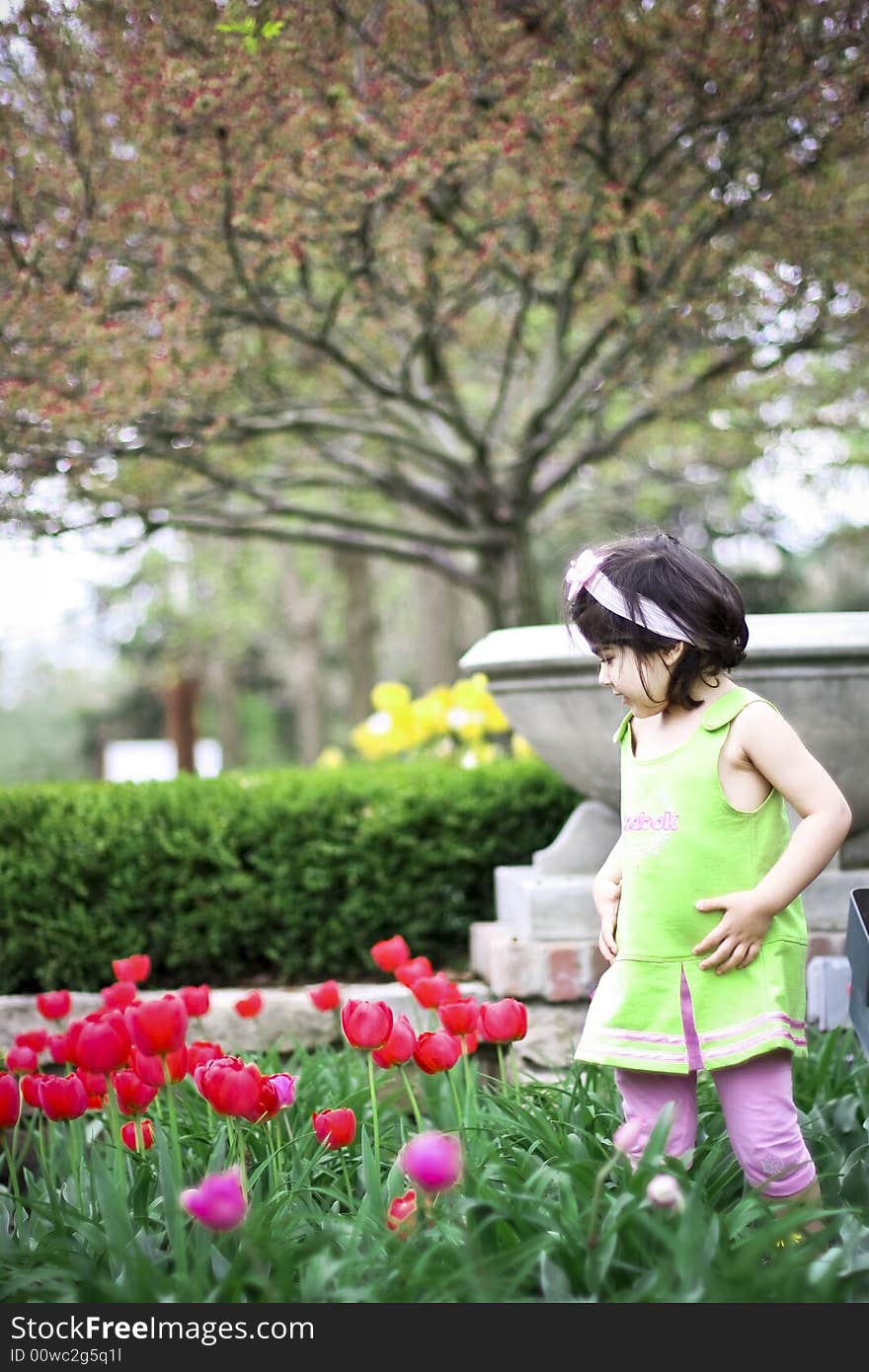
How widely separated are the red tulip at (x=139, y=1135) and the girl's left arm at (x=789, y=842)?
91 cm

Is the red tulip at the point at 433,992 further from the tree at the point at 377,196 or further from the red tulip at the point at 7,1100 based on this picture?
the tree at the point at 377,196

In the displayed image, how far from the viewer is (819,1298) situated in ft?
4.58

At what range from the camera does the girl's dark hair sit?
1.88 m

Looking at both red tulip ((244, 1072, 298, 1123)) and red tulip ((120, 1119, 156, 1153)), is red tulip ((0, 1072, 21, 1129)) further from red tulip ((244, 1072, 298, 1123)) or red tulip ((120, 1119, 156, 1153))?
red tulip ((244, 1072, 298, 1123))

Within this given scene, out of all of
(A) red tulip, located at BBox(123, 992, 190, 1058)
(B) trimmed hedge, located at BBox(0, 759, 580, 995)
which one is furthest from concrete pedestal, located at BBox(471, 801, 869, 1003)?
(A) red tulip, located at BBox(123, 992, 190, 1058)

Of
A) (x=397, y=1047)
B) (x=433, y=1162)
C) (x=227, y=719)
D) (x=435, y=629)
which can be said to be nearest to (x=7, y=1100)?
(x=397, y=1047)

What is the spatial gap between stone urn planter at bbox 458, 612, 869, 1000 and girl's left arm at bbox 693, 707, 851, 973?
2.68 feet

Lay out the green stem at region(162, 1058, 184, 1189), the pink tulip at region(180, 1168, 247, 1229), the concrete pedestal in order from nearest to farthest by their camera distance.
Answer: the pink tulip at region(180, 1168, 247, 1229)
the green stem at region(162, 1058, 184, 1189)
the concrete pedestal

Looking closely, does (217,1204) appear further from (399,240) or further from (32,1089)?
(399,240)

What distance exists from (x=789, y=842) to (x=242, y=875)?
1.84 meters

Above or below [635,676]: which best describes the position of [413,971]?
below

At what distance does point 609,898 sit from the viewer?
2041 mm

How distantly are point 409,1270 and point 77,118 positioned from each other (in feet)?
10.5
